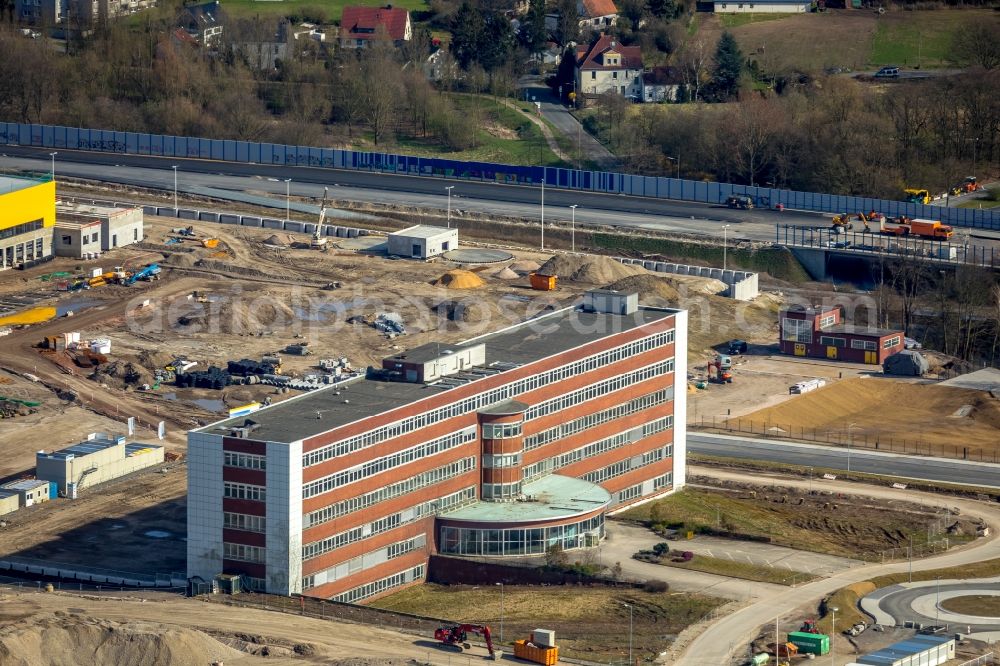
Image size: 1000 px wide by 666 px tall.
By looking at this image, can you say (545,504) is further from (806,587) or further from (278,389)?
(278,389)

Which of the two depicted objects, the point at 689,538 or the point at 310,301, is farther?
the point at 310,301

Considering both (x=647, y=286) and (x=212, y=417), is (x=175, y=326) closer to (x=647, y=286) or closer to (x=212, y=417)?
(x=212, y=417)

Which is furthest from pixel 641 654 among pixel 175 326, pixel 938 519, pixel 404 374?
pixel 175 326

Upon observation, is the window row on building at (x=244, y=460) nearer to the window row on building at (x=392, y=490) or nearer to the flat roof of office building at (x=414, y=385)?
the flat roof of office building at (x=414, y=385)

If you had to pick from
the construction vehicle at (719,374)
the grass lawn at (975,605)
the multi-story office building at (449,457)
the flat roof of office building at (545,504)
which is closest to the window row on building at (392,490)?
the multi-story office building at (449,457)

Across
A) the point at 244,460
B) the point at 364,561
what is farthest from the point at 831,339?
the point at 244,460

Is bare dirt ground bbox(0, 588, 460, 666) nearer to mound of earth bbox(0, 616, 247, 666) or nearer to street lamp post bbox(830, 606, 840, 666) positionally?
mound of earth bbox(0, 616, 247, 666)
